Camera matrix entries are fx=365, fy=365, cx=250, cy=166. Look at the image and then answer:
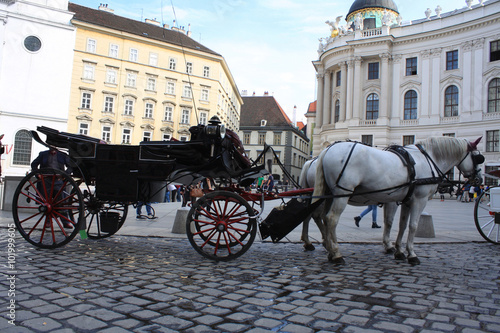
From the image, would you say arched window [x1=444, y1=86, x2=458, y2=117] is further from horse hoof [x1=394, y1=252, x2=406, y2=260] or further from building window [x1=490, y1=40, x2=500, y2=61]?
horse hoof [x1=394, y1=252, x2=406, y2=260]

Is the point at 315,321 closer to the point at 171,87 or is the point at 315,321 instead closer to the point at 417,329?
the point at 417,329

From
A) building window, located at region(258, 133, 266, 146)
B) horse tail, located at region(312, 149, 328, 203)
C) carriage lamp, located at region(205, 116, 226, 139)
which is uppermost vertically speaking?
building window, located at region(258, 133, 266, 146)

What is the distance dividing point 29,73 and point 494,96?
4507cm

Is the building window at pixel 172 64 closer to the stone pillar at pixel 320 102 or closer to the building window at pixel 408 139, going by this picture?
the stone pillar at pixel 320 102

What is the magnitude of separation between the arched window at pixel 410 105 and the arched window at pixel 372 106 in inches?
127

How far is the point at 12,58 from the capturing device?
1361 inches

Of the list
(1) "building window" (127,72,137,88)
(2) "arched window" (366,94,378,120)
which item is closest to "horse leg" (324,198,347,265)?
(2) "arched window" (366,94,378,120)

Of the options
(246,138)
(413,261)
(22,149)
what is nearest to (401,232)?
(413,261)

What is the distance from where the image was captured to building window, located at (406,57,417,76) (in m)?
41.0

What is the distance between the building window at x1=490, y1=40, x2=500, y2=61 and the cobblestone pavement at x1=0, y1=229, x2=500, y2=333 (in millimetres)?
37946

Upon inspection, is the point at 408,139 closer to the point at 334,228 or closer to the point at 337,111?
the point at 337,111

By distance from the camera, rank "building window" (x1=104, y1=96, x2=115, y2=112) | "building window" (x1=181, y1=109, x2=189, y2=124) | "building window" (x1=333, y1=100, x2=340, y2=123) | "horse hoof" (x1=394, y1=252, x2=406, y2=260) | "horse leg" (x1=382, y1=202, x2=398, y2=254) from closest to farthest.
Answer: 1. "horse hoof" (x1=394, y1=252, x2=406, y2=260)
2. "horse leg" (x1=382, y1=202, x2=398, y2=254)
3. "building window" (x1=104, y1=96, x2=115, y2=112)
4. "building window" (x1=333, y1=100, x2=340, y2=123)
5. "building window" (x1=181, y1=109, x2=189, y2=124)

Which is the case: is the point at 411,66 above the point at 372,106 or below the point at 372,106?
above

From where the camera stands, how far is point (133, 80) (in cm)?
4472
